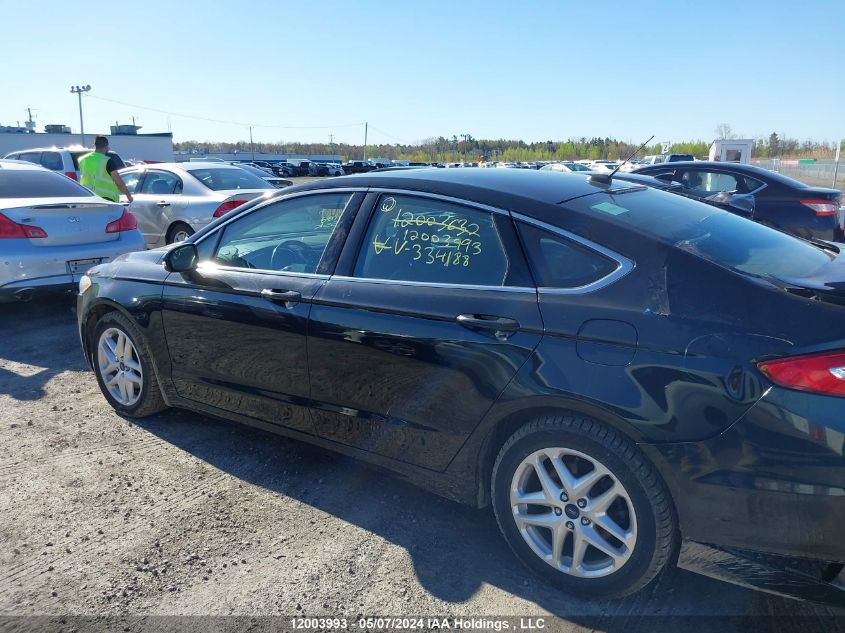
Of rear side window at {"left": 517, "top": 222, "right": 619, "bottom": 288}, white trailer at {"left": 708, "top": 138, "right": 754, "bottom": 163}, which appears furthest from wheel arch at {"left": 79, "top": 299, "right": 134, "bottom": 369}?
white trailer at {"left": 708, "top": 138, "right": 754, "bottom": 163}

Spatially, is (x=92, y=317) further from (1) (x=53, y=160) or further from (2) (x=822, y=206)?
(1) (x=53, y=160)

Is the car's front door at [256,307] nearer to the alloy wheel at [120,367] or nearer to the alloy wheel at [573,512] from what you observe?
the alloy wheel at [120,367]

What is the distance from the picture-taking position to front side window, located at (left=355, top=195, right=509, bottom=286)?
2.78m

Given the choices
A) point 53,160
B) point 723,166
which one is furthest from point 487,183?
point 53,160

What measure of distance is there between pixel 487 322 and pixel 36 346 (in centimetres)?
498

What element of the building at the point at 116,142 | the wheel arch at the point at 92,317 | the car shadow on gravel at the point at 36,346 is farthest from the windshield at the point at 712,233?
the building at the point at 116,142

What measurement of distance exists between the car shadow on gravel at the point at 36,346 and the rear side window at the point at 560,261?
3.88 meters

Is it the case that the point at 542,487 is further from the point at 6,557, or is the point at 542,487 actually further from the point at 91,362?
the point at 91,362

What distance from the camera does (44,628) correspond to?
2469 mm

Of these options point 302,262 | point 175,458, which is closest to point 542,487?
point 302,262

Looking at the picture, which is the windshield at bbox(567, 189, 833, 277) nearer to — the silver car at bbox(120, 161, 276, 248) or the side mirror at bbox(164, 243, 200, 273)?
the side mirror at bbox(164, 243, 200, 273)

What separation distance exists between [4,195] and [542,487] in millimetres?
6560

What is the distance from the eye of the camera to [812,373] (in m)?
2.05

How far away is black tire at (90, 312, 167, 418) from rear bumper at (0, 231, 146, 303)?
2.42 metres
